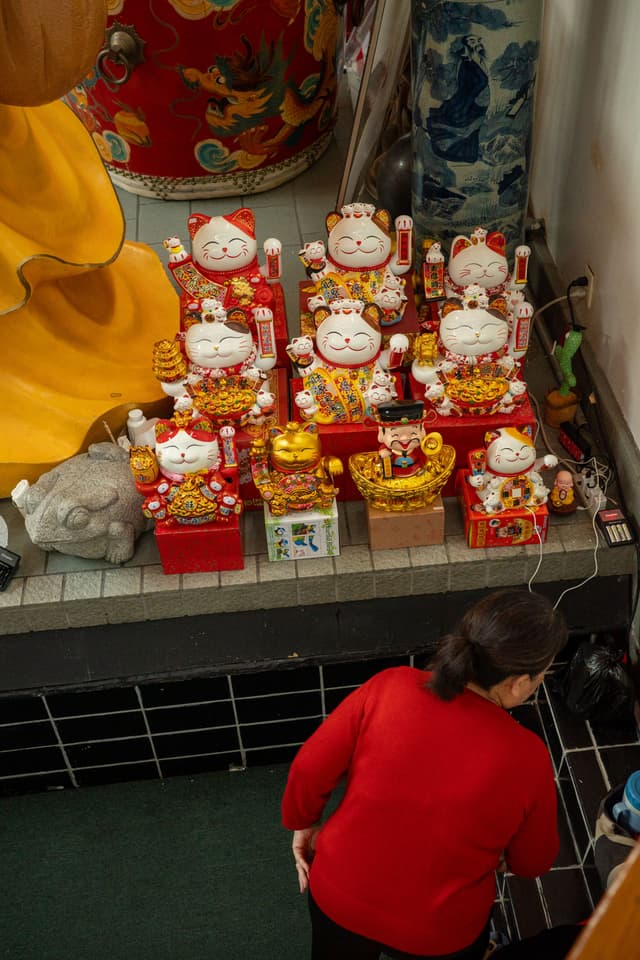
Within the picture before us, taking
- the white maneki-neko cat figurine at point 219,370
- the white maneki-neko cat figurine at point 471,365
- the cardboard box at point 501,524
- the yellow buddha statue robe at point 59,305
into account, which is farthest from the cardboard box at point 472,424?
the yellow buddha statue robe at point 59,305

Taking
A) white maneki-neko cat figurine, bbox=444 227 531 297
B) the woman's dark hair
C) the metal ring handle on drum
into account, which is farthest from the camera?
the metal ring handle on drum

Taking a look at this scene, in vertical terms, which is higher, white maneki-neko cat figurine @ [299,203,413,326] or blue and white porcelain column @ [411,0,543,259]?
blue and white porcelain column @ [411,0,543,259]

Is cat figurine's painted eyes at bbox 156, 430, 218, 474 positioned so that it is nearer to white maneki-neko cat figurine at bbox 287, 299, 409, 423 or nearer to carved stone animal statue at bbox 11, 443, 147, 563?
carved stone animal statue at bbox 11, 443, 147, 563

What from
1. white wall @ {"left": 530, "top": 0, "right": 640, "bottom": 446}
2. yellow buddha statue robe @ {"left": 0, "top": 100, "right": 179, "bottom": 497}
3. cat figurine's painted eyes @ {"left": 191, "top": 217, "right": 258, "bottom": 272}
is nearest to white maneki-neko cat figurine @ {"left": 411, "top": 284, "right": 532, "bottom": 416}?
white wall @ {"left": 530, "top": 0, "right": 640, "bottom": 446}

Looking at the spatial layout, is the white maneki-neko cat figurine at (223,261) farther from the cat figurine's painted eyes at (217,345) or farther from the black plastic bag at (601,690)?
the black plastic bag at (601,690)

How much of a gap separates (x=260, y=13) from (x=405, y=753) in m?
3.13

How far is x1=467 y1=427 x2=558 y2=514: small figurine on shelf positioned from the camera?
2598mm

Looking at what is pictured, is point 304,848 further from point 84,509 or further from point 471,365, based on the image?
point 471,365

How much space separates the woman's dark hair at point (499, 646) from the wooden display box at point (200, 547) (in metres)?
1.07

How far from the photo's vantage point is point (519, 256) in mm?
3049

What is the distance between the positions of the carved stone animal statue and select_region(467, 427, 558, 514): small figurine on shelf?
967 mm

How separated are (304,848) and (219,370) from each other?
4.57 feet

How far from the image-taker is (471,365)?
2.84 metres

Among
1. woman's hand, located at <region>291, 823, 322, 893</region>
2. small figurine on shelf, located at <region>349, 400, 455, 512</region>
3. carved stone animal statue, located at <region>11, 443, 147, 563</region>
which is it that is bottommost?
woman's hand, located at <region>291, 823, 322, 893</region>
